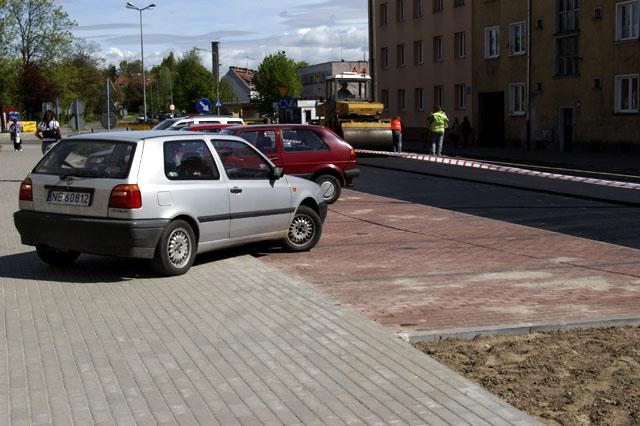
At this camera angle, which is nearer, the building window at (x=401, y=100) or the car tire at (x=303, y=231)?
the car tire at (x=303, y=231)

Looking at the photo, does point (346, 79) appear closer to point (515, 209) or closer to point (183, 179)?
point (515, 209)

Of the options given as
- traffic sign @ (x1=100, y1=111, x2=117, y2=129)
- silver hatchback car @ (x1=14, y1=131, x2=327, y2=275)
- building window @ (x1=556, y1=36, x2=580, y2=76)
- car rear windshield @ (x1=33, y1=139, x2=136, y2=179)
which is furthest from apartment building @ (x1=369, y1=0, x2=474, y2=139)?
car rear windshield @ (x1=33, y1=139, x2=136, y2=179)

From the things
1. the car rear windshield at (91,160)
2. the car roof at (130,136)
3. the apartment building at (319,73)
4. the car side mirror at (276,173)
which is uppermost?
the apartment building at (319,73)

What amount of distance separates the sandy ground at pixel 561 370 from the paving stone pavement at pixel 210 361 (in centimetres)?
23

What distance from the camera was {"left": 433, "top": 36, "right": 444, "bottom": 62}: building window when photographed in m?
55.5

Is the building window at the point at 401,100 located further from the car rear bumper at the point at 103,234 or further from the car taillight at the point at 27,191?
the car rear bumper at the point at 103,234

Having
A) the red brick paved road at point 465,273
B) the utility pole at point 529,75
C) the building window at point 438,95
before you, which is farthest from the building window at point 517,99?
the red brick paved road at point 465,273

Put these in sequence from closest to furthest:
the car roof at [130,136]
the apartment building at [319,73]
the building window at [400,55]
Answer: the car roof at [130,136], the building window at [400,55], the apartment building at [319,73]

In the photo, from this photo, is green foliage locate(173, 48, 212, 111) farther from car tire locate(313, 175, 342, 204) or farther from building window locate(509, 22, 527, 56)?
car tire locate(313, 175, 342, 204)

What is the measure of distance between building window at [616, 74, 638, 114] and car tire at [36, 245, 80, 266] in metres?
31.1

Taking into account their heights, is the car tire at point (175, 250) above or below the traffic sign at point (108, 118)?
below

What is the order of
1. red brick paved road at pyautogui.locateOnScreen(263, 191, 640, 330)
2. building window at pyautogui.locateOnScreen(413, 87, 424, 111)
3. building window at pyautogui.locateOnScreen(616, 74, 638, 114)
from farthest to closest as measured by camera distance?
1. building window at pyautogui.locateOnScreen(413, 87, 424, 111)
2. building window at pyautogui.locateOnScreen(616, 74, 638, 114)
3. red brick paved road at pyautogui.locateOnScreen(263, 191, 640, 330)

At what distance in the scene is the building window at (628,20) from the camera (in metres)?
37.5

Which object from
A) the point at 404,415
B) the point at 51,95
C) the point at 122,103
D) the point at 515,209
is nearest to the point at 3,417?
the point at 404,415
